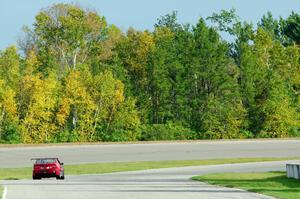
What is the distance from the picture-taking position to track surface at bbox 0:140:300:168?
2520 inches

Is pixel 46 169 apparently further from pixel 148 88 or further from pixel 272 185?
pixel 148 88

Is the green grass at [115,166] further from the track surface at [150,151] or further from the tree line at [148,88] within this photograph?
the tree line at [148,88]

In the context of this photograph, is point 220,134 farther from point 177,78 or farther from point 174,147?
point 174,147

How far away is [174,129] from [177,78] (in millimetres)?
7686

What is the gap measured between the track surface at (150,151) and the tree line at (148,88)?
1097cm

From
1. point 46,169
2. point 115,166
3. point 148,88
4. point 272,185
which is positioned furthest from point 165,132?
point 272,185

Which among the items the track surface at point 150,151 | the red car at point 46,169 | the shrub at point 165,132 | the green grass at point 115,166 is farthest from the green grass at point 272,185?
the shrub at point 165,132

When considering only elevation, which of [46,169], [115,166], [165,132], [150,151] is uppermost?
[165,132]

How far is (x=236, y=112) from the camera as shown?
86562 millimetres

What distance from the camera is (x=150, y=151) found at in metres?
68.0

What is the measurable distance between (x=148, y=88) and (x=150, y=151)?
22829 millimetres

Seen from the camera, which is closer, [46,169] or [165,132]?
[46,169]

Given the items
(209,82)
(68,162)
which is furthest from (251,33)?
(68,162)

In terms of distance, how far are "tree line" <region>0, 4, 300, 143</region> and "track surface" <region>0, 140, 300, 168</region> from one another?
11.0 metres
